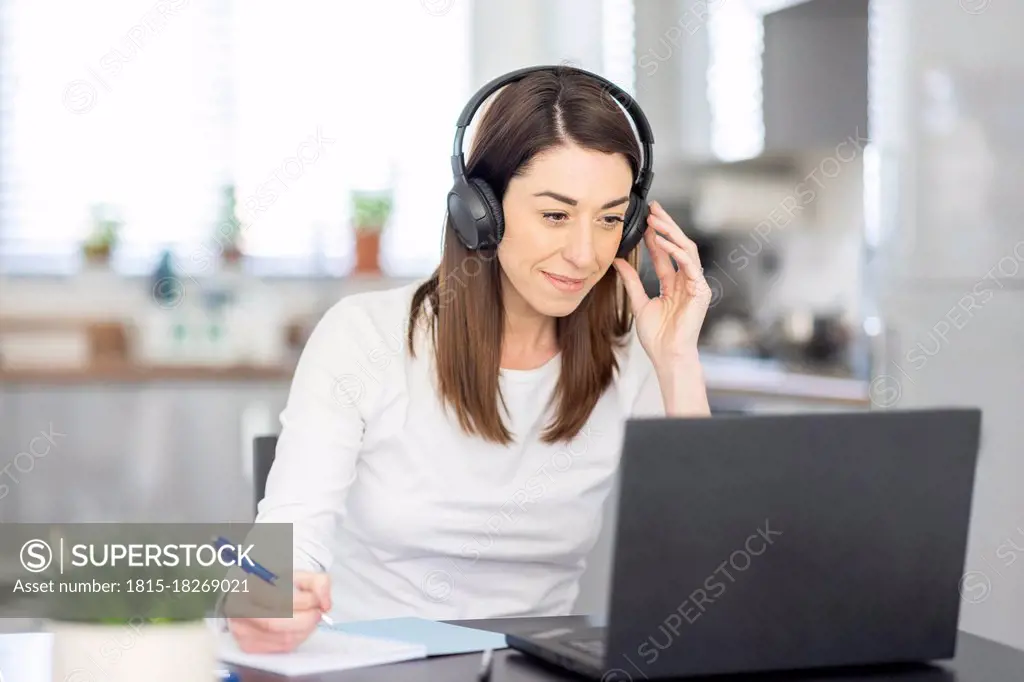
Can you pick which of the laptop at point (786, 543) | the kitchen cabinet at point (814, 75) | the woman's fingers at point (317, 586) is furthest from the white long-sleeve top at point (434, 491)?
the kitchen cabinet at point (814, 75)

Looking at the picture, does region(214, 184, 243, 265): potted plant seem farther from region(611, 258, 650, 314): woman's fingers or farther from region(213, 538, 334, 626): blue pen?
region(213, 538, 334, 626): blue pen

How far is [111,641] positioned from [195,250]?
3573 mm

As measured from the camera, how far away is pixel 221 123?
424 centimetres

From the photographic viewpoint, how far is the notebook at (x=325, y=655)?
98cm

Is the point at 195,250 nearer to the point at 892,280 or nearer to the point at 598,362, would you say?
the point at 892,280

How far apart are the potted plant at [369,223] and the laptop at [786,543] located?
3.36 metres

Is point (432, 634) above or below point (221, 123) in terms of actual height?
below

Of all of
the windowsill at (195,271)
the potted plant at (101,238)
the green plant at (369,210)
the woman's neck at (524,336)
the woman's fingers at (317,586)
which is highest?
the green plant at (369,210)

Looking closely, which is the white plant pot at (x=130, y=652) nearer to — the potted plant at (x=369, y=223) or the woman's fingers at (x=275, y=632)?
the woman's fingers at (x=275, y=632)

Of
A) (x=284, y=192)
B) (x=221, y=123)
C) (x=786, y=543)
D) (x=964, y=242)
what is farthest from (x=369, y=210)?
(x=786, y=543)

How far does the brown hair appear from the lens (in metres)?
1.53

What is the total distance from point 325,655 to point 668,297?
0.77m

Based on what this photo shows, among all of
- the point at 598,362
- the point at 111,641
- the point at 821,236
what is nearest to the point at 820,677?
the point at 111,641

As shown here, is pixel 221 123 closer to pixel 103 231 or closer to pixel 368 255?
pixel 103 231
